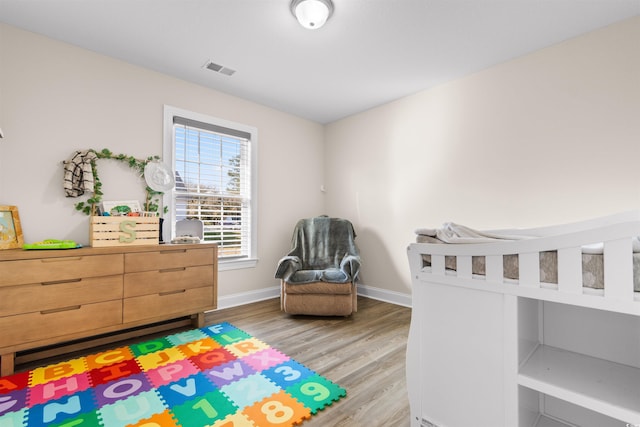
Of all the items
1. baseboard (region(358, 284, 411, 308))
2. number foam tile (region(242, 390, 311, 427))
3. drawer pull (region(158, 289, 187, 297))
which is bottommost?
number foam tile (region(242, 390, 311, 427))

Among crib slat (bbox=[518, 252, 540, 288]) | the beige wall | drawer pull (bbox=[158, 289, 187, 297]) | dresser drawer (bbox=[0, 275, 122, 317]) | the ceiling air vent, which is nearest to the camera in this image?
crib slat (bbox=[518, 252, 540, 288])

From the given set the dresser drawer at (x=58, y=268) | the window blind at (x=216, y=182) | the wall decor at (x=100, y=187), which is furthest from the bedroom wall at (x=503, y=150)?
the dresser drawer at (x=58, y=268)

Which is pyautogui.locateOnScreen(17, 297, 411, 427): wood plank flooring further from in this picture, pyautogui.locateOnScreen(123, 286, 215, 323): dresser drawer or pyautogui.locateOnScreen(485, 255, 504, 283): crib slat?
pyautogui.locateOnScreen(485, 255, 504, 283): crib slat

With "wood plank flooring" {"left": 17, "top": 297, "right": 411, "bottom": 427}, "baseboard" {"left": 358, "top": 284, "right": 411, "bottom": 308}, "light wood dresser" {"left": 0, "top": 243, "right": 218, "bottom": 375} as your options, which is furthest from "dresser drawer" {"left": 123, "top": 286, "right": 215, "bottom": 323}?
"baseboard" {"left": 358, "top": 284, "right": 411, "bottom": 308}

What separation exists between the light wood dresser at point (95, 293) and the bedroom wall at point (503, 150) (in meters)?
2.08

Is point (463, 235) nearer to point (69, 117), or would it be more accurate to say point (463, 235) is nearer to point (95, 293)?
point (95, 293)

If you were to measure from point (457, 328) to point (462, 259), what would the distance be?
0.28 meters

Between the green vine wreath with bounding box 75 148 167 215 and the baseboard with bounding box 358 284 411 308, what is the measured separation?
258cm

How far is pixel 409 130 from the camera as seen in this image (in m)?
3.38

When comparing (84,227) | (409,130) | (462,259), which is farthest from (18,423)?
(409,130)

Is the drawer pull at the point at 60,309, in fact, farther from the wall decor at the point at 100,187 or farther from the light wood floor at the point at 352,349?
the light wood floor at the point at 352,349

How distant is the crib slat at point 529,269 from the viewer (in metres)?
1.01

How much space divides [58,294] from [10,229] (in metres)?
0.65

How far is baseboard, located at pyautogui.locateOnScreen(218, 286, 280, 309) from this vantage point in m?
3.26
